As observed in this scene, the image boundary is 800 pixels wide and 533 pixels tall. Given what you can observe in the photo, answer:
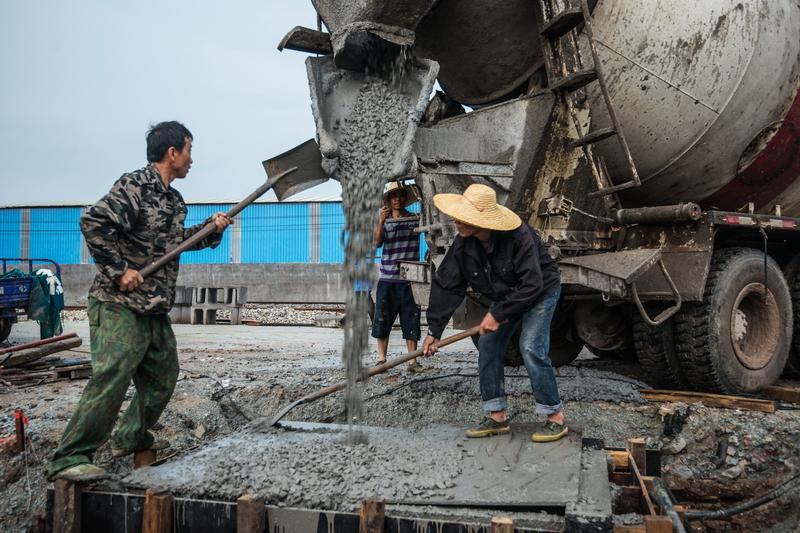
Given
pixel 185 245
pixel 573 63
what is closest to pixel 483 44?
pixel 573 63

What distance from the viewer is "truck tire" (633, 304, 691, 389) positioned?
4.52 metres

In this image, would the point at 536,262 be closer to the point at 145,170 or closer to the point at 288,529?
the point at 288,529

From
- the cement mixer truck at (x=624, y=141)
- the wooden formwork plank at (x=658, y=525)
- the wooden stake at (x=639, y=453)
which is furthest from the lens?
the cement mixer truck at (x=624, y=141)

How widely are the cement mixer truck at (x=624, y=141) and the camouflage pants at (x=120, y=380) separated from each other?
1.37 meters

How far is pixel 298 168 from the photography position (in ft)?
12.9

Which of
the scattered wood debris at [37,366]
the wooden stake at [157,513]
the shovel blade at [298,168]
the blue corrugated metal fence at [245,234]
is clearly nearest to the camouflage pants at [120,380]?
the wooden stake at [157,513]

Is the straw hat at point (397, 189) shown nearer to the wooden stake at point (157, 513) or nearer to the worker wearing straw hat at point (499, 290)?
the worker wearing straw hat at point (499, 290)

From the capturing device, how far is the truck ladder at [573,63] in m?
3.73

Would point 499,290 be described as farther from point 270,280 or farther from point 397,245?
point 270,280

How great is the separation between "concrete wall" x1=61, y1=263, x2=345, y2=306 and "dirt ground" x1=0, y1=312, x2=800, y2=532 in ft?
33.4

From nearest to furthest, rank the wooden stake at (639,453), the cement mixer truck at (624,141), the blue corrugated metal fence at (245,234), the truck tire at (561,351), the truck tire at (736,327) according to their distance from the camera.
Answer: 1. the wooden stake at (639,453)
2. the cement mixer truck at (624,141)
3. the truck tire at (736,327)
4. the truck tire at (561,351)
5. the blue corrugated metal fence at (245,234)

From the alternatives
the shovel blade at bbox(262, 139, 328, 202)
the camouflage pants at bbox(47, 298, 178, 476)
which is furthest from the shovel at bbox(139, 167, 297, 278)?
the shovel blade at bbox(262, 139, 328, 202)

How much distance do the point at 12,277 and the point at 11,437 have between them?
510 cm

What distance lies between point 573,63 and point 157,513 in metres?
3.28
